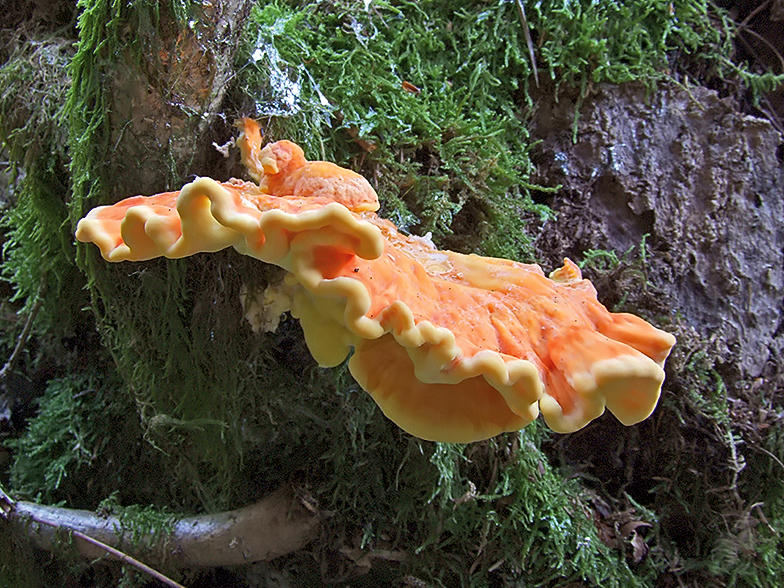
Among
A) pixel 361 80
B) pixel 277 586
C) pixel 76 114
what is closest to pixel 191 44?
pixel 76 114

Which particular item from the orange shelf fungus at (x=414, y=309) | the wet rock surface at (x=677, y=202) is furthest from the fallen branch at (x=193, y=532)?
the wet rock surface at (x=677, y=202)

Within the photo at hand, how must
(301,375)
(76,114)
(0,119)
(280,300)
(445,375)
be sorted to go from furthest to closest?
(0,119), (301,375), (280,300), (76,114), (445,375)

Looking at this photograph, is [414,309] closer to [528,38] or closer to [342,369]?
[342,369]

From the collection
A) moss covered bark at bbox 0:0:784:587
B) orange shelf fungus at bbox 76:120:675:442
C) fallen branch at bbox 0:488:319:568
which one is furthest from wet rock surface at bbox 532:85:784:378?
fallen branch at bbox 0:488:319:568

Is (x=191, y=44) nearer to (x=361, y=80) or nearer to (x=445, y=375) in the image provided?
(x=361, y=80)

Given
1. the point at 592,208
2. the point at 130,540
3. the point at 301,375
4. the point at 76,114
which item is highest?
the point at 76,114
